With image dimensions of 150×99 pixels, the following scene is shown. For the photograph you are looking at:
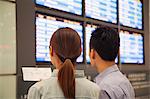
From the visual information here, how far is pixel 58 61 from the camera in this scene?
5.19 ft

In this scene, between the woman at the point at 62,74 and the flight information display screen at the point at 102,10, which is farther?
the flight information display screen at the point at 102,10

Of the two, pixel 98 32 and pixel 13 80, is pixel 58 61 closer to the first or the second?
pixel 98 32

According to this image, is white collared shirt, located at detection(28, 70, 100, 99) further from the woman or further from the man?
the man

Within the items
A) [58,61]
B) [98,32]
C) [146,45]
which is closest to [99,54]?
Result: [98,32]

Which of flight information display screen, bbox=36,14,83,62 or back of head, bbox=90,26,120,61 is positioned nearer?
back of head, bbox=90,26,120,61

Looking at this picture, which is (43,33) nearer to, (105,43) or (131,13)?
(105,43)

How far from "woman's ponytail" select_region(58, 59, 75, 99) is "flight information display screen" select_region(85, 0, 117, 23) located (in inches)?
70.4

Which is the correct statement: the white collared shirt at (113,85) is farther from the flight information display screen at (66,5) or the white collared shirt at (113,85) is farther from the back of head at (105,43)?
the flight information display screen at (66,5)

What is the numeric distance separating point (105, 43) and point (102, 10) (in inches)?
70.7

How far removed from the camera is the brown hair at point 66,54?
5.05ft

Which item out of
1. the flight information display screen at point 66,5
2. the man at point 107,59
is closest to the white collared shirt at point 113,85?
the man at point 107,59

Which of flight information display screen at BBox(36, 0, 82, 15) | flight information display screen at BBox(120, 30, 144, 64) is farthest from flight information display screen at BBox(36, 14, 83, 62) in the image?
flight information display screen at BBox(120, 30, 144, 64)

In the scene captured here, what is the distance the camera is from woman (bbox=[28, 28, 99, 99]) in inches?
60.3

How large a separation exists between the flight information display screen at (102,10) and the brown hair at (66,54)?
173 cm
